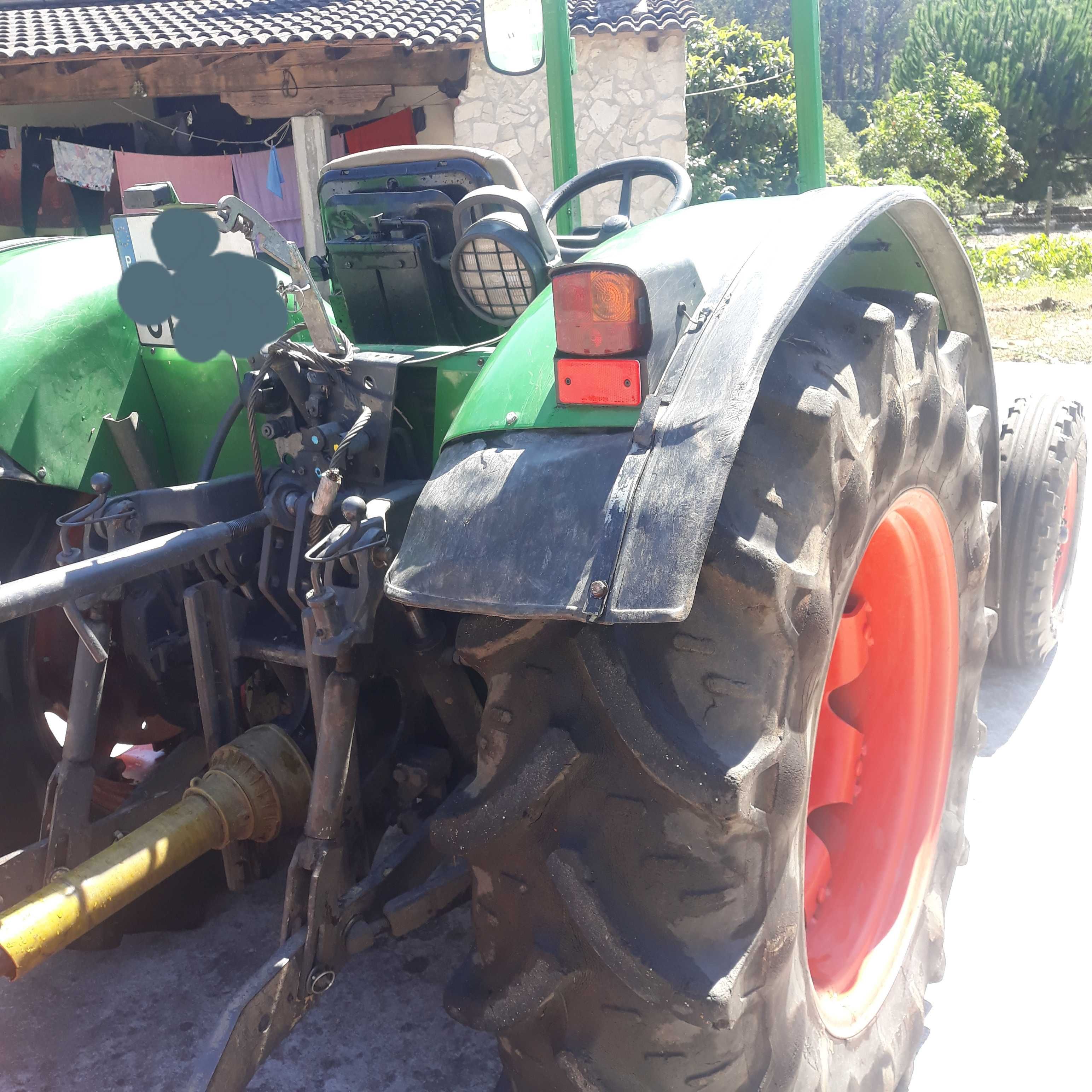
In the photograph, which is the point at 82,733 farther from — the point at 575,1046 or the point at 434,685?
the point at 575,1046

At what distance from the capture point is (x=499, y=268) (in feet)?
6.60

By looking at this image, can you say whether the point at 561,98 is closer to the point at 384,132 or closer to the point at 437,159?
the point at 437,159

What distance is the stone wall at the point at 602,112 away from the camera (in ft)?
41.9

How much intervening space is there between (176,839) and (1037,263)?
1757cm

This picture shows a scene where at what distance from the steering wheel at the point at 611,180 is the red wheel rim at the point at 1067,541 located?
1.81 m

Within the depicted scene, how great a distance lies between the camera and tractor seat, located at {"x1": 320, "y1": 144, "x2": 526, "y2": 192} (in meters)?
2.17

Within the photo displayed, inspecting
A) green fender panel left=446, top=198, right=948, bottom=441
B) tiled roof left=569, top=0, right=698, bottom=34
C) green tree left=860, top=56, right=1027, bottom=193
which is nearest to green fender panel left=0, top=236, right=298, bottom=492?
green fender panel left=446, top=198, right=948, bottom=441

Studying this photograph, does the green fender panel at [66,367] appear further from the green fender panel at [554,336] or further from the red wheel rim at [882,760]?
the red wheel rim at [882,760]

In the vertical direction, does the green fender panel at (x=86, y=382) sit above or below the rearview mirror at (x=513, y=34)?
below

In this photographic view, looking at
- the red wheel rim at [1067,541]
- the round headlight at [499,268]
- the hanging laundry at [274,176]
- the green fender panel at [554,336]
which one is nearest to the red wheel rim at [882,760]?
the green fender panel at [554,336]

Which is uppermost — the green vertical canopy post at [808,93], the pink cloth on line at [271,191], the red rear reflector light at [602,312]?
the pink cloth on line at [271,191]

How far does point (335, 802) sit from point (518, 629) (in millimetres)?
558

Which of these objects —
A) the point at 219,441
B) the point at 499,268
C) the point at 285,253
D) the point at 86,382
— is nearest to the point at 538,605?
the point at 285,253

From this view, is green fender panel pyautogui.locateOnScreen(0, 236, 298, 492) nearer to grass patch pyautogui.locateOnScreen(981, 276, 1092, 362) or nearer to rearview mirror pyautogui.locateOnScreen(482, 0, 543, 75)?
rearview mirror pyautogui.locateOnScreen(482, 0, 543, 75)
